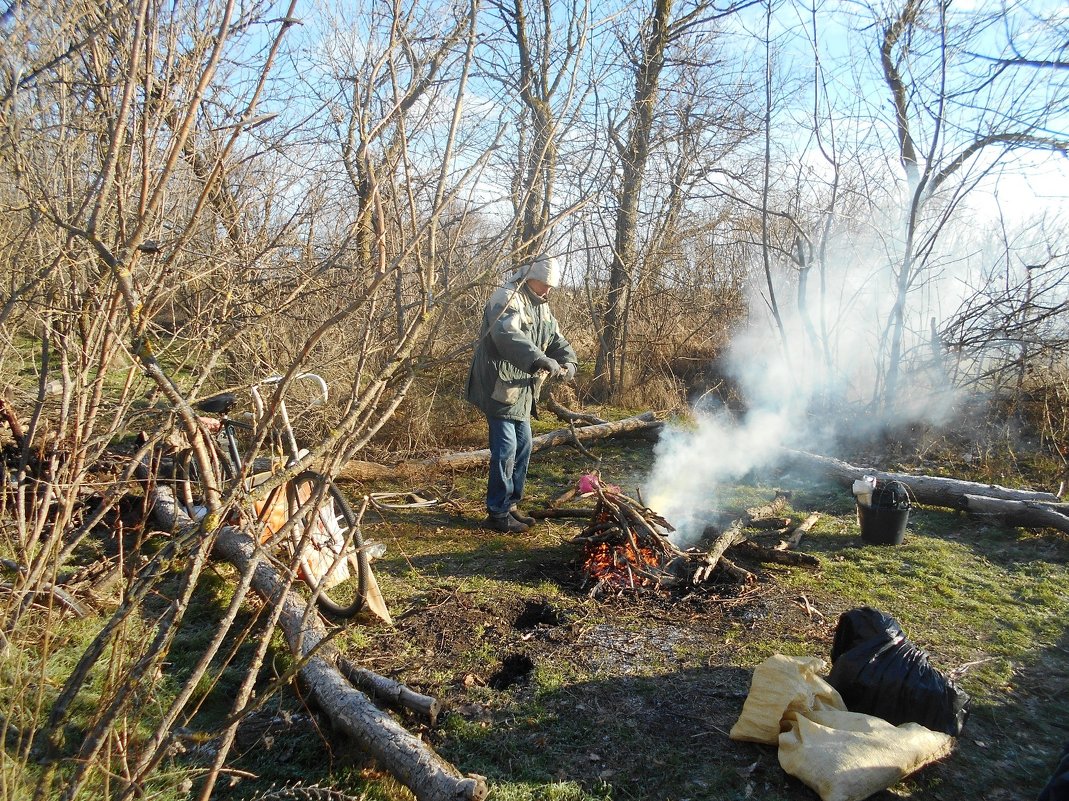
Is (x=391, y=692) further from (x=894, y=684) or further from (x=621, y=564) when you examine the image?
(x=894, y=684)

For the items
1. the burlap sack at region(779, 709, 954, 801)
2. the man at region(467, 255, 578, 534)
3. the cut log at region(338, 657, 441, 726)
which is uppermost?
the man at region(467, 255, 578, 534)

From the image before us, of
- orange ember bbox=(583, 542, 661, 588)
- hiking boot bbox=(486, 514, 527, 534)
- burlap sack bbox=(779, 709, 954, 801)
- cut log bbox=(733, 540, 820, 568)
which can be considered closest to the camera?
burlap sack bbox=(779, 709, 954, 801)

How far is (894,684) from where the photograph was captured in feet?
9.74

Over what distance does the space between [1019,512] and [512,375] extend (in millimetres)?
4521

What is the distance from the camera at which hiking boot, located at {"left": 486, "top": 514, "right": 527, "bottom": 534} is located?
19.0 ft

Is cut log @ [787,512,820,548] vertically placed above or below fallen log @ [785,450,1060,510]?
below


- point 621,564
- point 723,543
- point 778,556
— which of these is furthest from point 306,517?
point 778,556

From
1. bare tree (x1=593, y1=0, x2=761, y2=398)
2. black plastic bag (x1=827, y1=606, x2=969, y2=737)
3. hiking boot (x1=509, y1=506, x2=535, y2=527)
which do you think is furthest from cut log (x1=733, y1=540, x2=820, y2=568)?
bare tree (x1=593, y1=0, x2=761, y2=398)

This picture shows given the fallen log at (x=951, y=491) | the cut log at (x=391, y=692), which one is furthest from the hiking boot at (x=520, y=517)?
the fallen log at (x=951, y=491)

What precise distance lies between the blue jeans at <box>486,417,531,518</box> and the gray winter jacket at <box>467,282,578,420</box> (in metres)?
0.11

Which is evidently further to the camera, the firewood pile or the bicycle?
the firewood pile

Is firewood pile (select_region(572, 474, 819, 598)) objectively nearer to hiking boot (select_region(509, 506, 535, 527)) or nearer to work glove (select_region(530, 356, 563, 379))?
hiking boot (select_region(509, 506, 535, 527))

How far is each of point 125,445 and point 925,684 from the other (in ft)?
26.1

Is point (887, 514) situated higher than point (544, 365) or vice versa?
point (544, 365)
